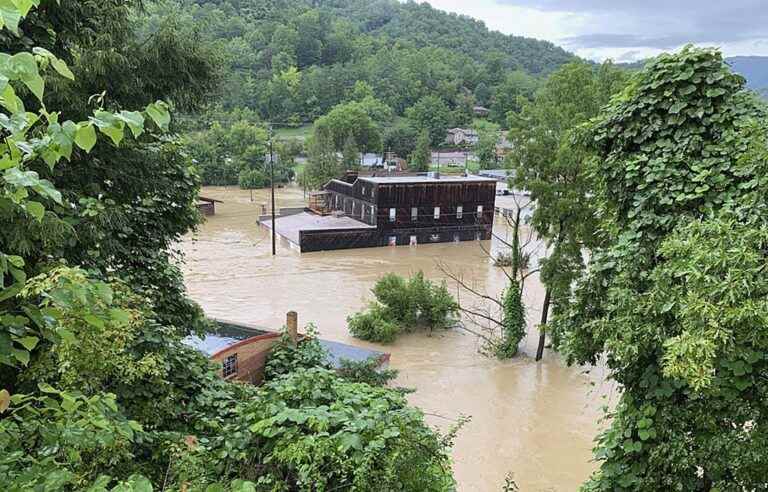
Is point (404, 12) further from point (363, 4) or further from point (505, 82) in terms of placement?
point (505, 82)

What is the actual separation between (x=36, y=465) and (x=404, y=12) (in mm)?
173187

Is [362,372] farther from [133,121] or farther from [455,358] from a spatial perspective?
[133,121]

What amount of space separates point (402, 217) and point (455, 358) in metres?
14.8

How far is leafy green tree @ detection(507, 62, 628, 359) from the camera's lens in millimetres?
12984

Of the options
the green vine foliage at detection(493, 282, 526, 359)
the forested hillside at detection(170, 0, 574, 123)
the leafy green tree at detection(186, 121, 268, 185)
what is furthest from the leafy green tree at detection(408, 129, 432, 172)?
the green vine foliage at detection(493, 282, 526, 359)

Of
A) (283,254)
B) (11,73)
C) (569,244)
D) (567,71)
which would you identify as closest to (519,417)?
(569,244)

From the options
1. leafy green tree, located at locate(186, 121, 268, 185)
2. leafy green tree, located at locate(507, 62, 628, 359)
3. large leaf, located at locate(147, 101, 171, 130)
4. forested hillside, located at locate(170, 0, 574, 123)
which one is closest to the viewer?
large leaf, located at locate(147, 101, 171, 130)

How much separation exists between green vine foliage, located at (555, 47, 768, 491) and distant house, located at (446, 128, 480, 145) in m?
70.5

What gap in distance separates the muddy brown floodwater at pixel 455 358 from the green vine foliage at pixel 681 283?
1825mm

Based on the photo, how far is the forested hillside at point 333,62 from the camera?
7938 centimetres

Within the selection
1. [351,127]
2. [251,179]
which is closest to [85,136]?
[251,179]

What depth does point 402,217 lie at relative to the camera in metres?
29.0

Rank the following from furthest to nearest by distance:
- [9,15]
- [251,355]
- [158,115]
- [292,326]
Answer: [292,326]
[251,355]
[158,115]
[9,15]

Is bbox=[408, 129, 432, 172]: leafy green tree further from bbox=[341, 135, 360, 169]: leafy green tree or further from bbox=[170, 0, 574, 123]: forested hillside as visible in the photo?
bbox=[170, 0, 574, 123]: forested hillside
